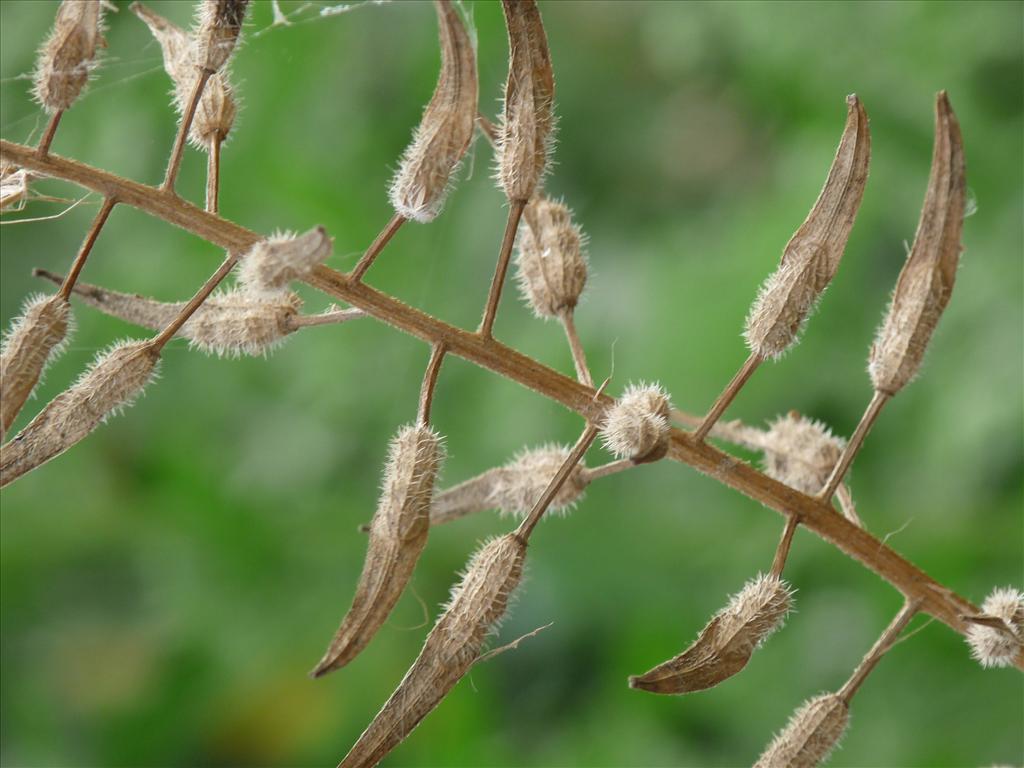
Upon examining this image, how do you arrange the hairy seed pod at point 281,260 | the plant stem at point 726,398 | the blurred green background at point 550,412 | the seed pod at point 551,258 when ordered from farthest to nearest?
the blurred green background at point 550,412 < the seed pod at point 551,258 < the plant stem at point 726,398 < the hairy seed pod at point 281,260

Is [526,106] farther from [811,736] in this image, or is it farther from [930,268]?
[811,736]

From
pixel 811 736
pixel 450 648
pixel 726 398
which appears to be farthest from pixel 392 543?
Result: pixel 811 736

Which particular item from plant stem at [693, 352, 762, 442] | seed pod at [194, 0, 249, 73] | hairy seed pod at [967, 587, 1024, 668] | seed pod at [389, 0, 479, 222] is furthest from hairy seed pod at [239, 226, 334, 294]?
hairy seed pod at [967, 587, 1024, 668]

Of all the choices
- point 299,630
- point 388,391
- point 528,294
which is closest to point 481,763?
point 299,630

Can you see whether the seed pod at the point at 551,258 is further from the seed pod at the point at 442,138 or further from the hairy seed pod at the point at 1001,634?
the hairy seed pod at the point at 1001,634

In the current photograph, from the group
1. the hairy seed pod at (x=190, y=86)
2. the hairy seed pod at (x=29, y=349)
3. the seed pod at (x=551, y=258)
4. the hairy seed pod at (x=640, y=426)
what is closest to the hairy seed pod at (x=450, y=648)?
the hairy seed pod at (x=640, y=426)

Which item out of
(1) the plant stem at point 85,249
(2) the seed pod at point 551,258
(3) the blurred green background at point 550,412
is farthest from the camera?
(3) the blurred green background at point 550,412
